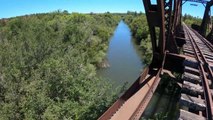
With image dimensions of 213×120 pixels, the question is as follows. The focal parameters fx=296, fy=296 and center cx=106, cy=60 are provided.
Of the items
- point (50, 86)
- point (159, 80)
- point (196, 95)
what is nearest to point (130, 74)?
point (50, 86)

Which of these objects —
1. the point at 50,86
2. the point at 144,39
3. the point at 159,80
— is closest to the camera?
the point at 159,80

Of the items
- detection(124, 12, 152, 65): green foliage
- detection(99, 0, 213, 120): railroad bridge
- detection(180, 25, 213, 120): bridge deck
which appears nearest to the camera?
detection(180, 25, 213, 120): bridge deck

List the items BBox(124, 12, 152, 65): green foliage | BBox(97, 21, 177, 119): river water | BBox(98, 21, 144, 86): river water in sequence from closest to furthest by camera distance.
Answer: BBox(97, 21, 177, 119): river water → BBox(98, 21, 144, 86): river water → BBox(124, 12, 152, 65): green foliage

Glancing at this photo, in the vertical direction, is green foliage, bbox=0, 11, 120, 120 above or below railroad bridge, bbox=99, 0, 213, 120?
below

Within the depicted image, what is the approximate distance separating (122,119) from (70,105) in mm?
14980

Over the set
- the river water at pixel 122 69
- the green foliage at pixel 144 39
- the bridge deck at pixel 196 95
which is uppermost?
the bridge deck at pixel 196 95

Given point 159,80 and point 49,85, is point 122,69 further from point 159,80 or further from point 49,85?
point 159,80

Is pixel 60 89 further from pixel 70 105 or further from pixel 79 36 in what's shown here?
pixel 79 36

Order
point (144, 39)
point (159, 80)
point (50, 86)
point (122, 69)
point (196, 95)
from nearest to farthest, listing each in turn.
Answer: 1. point (196, 95)
2. point (159, 80)
3. point (50, 86)
4. point (122, 69)
5. point (144, 39)

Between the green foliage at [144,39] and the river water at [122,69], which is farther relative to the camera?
the green foliage at [144,39]

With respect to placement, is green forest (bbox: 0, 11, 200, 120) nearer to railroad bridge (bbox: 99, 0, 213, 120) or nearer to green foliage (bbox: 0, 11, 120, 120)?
green foliage (bbox: 0, 11, 120, 120)

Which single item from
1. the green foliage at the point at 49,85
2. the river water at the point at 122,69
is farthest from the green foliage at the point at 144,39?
the green foliage at the point at 49,85

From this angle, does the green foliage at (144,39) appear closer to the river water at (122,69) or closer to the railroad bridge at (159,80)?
the river water at (122,69)

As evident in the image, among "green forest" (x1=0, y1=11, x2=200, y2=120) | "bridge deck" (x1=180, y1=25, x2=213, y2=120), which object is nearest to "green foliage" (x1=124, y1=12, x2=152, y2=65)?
"green forest" (x1=0, y1=11, x2=200, y2=120)
